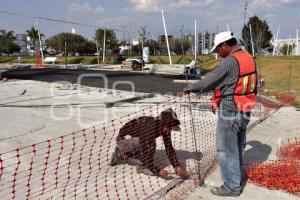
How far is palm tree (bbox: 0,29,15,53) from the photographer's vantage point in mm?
79806

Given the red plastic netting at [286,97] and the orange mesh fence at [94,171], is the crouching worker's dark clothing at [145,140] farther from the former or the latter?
the red plastic netting at [286,97]

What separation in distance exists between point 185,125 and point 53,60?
34.4m

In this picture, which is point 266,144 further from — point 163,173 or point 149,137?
point 149,137

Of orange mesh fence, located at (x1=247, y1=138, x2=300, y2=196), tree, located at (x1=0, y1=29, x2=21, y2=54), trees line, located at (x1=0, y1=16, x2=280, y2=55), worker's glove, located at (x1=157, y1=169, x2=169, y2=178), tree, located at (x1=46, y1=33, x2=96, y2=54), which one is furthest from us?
tree, located at (x1=0, y1=29, x2=21, y2=54)

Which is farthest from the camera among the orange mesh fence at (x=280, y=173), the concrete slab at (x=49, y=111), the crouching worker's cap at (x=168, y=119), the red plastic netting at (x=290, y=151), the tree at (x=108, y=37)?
the tree at (x=108, y=37)

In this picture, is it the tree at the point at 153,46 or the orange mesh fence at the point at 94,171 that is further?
the tree at the point at 153,46

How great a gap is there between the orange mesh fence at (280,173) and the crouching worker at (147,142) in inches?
43.1

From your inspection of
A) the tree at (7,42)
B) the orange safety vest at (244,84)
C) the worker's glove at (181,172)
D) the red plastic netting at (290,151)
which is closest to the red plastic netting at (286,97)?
the red plastic netting at (290,151)

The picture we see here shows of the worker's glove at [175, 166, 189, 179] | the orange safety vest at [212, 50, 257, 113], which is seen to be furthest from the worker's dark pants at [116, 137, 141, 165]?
the orange safety vest at [212, 50, 257, 113]

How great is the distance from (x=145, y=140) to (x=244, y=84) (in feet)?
5.74

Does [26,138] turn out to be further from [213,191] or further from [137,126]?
[213,191]

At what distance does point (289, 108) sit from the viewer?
12.3m

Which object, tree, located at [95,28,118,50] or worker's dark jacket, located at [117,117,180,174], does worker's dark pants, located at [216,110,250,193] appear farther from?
tree, located at [95,28,118,50]

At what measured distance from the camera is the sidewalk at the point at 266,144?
207 inches
